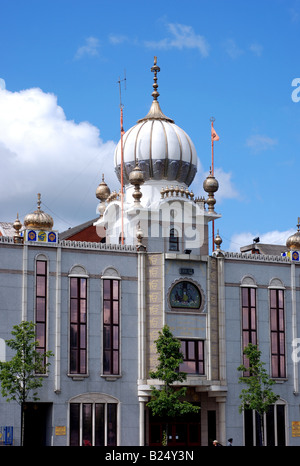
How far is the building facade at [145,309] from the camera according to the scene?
56562 millimetres

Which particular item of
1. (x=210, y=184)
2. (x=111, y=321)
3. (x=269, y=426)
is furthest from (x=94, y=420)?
(x=210, y=184)

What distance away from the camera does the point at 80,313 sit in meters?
57.9

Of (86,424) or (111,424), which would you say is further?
(111,424)

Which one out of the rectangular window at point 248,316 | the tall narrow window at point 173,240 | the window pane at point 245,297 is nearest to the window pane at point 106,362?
the tall narrow window at point 173,240

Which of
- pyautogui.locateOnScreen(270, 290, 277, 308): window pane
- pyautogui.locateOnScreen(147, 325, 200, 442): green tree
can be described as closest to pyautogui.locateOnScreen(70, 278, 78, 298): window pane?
pyautogui.locateOnScreen(147, 325, 200, 442): green tree

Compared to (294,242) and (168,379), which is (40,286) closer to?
(168,379)

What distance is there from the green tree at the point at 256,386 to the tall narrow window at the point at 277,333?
140 centimetres

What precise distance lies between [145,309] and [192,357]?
187 inches

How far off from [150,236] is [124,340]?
8.35m

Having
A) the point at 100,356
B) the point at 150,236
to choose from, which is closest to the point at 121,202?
the point at 150,236

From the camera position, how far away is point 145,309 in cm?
5941

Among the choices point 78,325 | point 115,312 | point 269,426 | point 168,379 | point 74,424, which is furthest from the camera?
point 269,426

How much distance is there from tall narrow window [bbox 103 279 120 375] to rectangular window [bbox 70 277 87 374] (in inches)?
56.1

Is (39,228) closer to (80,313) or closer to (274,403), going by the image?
(80,313)
